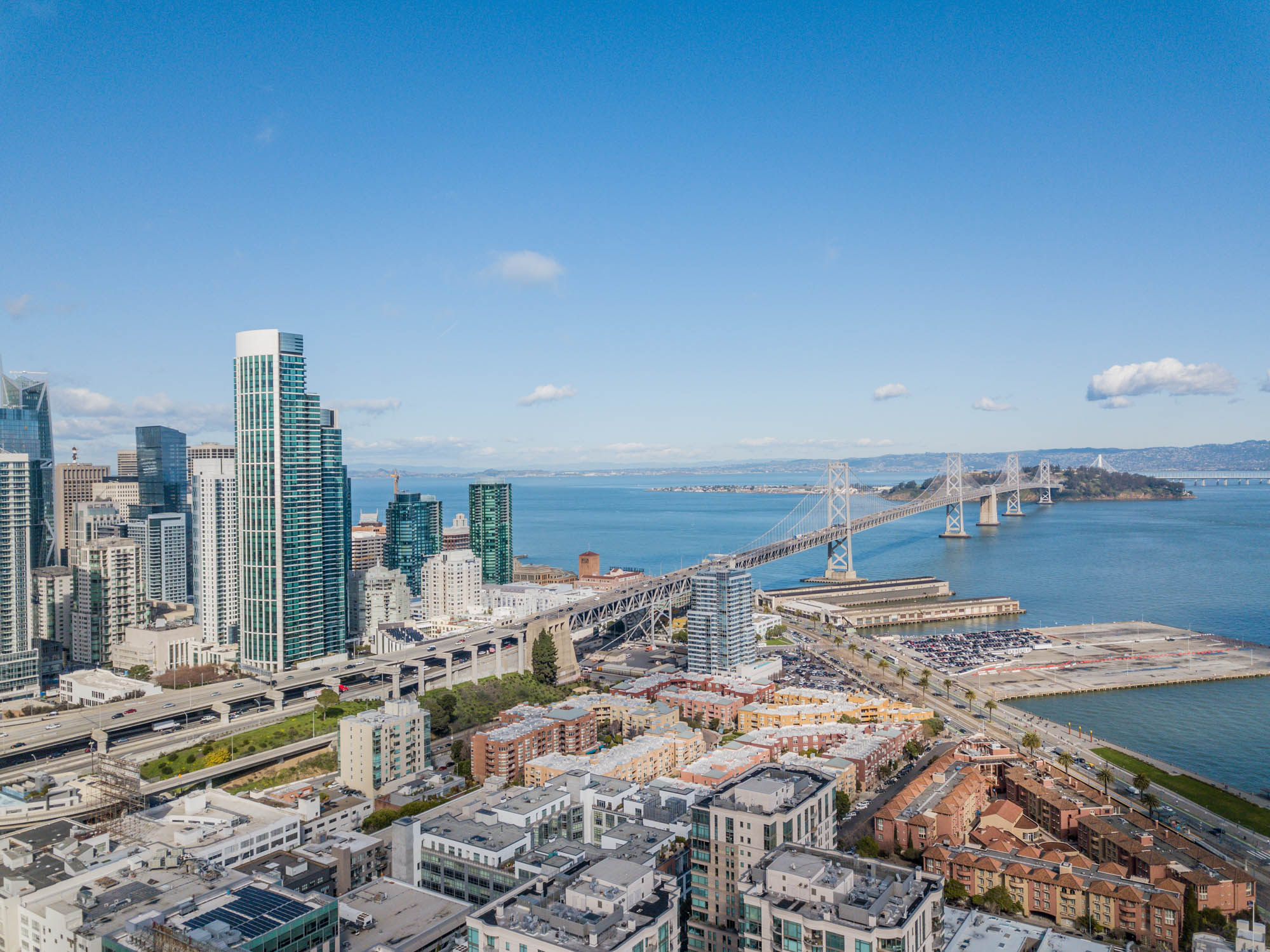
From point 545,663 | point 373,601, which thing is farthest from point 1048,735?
point 373,601

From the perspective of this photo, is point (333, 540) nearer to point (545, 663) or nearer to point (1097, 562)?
point (545, 663)

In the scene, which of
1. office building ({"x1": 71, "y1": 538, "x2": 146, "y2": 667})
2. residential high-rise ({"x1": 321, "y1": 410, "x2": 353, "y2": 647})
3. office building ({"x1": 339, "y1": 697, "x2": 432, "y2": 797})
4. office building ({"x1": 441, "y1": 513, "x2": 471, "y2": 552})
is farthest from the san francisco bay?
office building ({"x1": 71, "y1": 538, "x2": 146, "y2": 667})

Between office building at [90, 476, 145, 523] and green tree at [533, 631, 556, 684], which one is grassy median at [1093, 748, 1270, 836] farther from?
office building at [90, 476, 145, 523]

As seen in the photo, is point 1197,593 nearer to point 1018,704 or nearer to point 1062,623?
point 1062,623

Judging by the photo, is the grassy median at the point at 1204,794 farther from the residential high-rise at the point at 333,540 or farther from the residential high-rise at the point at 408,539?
the residential high-rise at the point at 408,539

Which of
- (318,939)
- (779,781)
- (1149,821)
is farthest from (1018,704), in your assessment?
(318,939)

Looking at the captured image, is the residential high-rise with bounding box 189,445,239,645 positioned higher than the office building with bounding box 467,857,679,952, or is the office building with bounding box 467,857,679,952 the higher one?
the residential high-rise with bounding box 189,445,239,645
